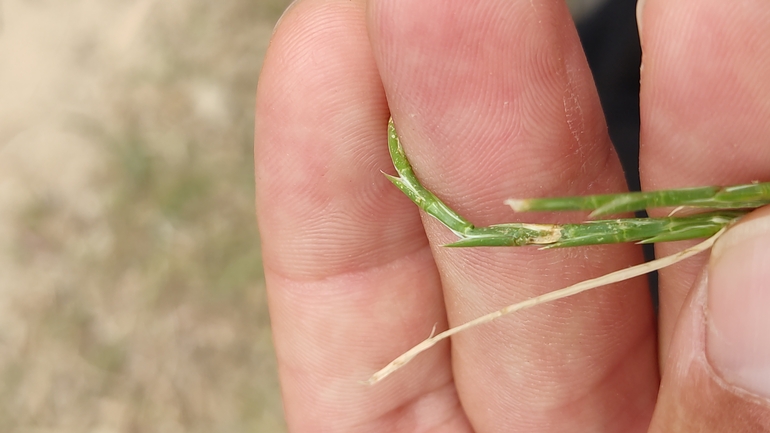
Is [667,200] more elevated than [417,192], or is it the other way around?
[667,200]

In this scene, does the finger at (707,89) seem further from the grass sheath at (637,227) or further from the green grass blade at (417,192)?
the green grass blade at (417,192)

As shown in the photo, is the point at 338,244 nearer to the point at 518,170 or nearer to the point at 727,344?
the point at 518,170

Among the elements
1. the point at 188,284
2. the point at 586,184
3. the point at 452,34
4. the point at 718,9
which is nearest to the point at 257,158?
the point at 452,34

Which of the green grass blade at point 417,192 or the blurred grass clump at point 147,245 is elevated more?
the green grass blade at point 417,192

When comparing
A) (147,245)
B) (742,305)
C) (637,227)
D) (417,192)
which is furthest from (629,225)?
(147,245)

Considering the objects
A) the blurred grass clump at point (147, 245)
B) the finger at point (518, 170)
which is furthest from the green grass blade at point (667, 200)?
the blurred grass clump at point (147, 245)

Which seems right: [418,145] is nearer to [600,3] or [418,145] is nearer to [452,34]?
[452,34]
